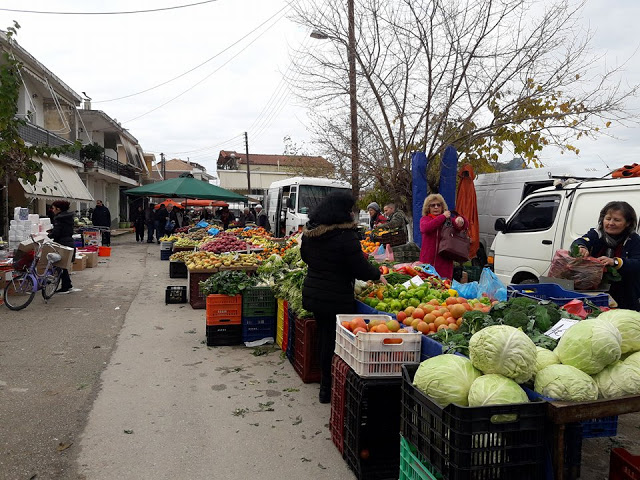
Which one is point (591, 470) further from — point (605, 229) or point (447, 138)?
point (447, 138)

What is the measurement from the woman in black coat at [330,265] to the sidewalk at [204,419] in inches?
27.1

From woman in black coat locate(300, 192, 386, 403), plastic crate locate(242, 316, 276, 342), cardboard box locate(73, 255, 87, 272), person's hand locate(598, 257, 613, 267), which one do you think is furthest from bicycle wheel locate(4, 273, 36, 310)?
person's hand locate(598, 257, 613, 267)

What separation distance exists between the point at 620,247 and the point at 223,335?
194 inches

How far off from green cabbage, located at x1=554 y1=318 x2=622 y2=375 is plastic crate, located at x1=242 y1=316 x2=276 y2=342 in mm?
4833

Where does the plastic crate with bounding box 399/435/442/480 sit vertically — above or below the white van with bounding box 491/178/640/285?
below

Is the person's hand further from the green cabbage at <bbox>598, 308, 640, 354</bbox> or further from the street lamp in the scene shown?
the street lamp

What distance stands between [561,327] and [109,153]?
38918 millimetres

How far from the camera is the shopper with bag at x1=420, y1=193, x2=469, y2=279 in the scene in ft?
21.5

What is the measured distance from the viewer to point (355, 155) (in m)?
12.6

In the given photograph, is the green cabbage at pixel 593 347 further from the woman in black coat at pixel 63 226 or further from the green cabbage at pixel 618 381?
the woman in black coat at pixel 63 226

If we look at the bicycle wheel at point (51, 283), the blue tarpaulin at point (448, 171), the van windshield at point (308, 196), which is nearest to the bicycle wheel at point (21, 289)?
the bicycle wheel at point (51, 283)

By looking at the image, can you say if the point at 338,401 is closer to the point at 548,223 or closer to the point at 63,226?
the point at 548,223

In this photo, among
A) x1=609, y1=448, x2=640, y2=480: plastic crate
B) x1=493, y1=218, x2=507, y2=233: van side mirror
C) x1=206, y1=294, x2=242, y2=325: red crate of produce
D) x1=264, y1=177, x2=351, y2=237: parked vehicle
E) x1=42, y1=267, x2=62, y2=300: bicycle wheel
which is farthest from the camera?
x1=264, y1=177, x2=351, y2=237: parked vehicle

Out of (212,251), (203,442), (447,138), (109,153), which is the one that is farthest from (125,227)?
(203,442)
